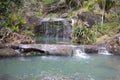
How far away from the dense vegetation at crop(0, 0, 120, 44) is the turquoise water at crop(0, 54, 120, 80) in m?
2.41

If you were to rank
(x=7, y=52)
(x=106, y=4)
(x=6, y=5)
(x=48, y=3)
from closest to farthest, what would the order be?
(x=6, y=5), (x=7, y=52), (x=106, y=4), (x=48, y=3)

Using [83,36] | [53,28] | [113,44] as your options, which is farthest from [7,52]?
[53,28]

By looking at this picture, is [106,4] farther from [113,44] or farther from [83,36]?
[113,44]

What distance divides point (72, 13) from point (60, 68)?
19.4 meters

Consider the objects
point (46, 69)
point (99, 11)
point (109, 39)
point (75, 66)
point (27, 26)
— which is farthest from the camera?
point (99, 11)

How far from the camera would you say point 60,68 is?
14.6 meters

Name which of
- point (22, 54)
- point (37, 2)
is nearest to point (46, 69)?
point (22, 54)

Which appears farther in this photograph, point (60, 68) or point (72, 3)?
point (72, 3)

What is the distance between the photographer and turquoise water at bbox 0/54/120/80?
12339 millimetres

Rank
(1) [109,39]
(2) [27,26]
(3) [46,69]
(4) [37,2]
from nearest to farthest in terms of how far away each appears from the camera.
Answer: (3) [46,69] → (1) [109,39] → (2) [27,26] → (4) [37,2]

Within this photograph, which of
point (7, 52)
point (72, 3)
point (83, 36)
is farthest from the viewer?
point (72, 3)

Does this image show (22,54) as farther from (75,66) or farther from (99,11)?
(99,11)

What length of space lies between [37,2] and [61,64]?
2538 centimetres

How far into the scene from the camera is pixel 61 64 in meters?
15.8
